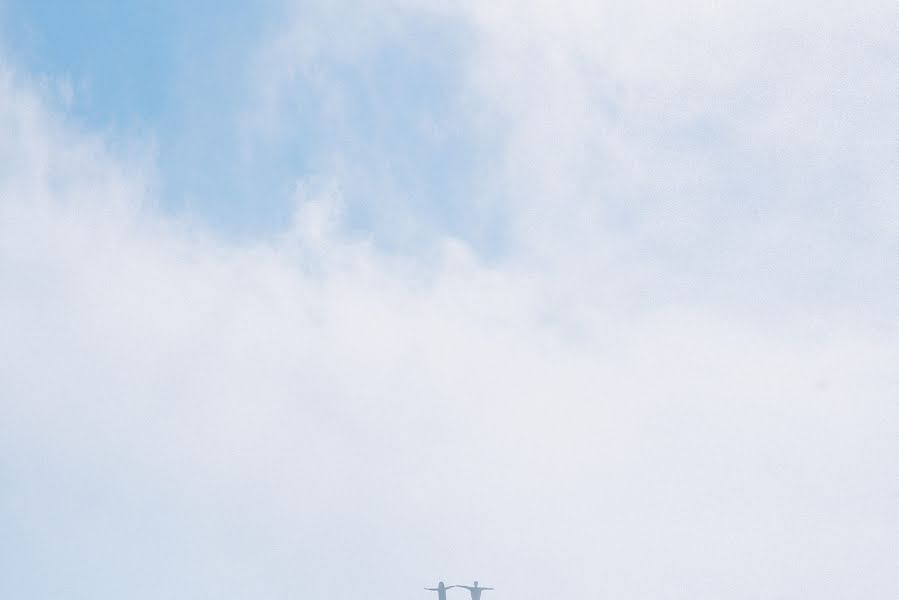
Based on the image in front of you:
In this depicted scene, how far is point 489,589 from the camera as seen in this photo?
8981 centimetres

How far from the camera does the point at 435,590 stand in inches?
3487

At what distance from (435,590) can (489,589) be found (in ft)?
13.8
